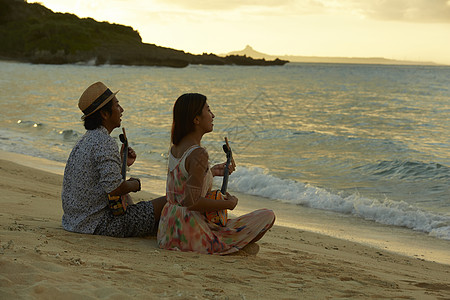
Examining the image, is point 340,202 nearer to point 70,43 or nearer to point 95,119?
point 95,119

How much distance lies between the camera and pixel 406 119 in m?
Result: 23.3

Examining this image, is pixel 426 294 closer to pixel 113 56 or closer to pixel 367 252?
pixel 367 252

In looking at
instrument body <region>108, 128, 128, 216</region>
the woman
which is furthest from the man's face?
the woman

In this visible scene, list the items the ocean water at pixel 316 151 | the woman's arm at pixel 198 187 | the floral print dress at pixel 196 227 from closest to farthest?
1. the woman's arm at pixel 198 187
2. the floral print dress at pixel 196 227
3. the ocean water at pixel 316 151

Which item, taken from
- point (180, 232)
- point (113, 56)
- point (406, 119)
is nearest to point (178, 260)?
point (180, 232)

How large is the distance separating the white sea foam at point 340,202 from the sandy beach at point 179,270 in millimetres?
2134

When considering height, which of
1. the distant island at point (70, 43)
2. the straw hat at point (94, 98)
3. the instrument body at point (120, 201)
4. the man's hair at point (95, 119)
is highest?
the distant island at point (70, 43)

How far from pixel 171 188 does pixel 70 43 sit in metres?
103

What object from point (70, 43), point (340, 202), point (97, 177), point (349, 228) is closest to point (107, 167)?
point (97, 177)

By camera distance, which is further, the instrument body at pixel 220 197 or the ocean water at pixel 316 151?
the ocean water at pixel 316 151

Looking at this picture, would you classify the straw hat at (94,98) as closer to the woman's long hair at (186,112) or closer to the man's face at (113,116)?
the man's face at (113,116)

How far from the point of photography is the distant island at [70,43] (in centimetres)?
9552

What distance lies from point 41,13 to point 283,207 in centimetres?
13321

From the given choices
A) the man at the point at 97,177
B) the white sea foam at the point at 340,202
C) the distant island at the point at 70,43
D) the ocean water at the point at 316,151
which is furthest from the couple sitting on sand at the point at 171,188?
the distant island at the point at 70,43
